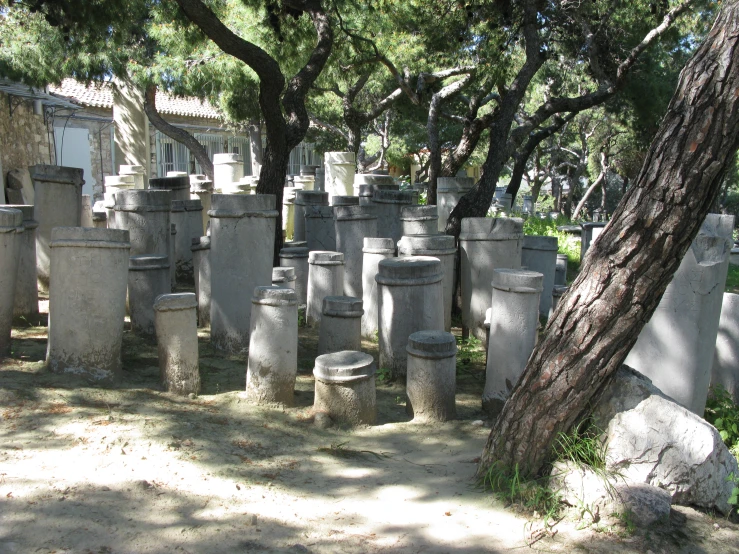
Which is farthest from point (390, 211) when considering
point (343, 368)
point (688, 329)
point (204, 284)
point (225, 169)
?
point (225, 169)

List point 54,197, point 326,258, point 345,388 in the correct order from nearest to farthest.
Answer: point 345,388 < point 54,197 < point 326,258

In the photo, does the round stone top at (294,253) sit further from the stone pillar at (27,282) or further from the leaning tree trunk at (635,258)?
the leaning tree trunk at (635,258)

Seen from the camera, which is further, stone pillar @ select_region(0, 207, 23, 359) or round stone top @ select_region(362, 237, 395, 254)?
round stone top @ select_region(362, 237, 395, 254)

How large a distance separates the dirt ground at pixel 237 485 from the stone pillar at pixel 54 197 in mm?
2309

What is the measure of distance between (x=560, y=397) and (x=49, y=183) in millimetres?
5197

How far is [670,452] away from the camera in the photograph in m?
3.53

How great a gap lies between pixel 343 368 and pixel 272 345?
0.51m

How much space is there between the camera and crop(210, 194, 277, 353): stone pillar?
5551 millimetres

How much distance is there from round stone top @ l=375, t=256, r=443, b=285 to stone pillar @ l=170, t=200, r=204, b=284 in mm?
3263

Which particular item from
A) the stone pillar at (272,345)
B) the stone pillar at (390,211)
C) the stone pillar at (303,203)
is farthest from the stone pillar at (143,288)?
the stone pillar at (303,203)

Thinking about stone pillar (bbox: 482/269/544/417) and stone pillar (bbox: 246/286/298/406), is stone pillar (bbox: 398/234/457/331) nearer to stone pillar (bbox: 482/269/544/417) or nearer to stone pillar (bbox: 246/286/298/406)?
stone pillar (bbox: 482/269/544/417)

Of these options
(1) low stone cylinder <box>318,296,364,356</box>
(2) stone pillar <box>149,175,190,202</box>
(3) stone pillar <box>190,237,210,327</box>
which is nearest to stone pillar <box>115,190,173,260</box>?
(3) stone pillar <box>190,237,210,327</box>

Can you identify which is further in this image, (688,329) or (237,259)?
(237,259)

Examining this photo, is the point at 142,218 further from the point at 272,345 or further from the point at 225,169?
the point at 225,169
